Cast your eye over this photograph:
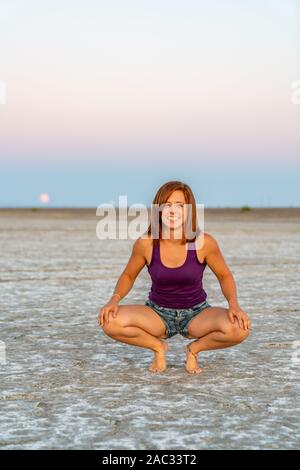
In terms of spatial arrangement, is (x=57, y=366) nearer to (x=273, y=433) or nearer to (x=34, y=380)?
(x=34, y=380)

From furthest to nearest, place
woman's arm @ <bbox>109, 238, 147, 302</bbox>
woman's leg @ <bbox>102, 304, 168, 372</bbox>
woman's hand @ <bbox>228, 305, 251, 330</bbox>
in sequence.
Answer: woman's arm @ <bbox>109, 238, 147, 302</bbox>, woman's leg @ <bbox>102, 304, 168, 372</bbox>, woman's hand @ <bbox>228, 305, 251, 330</bbox>

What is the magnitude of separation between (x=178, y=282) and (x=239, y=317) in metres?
0.51

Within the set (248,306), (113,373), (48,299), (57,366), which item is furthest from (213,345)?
(48,299)

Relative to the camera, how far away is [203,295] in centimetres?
509

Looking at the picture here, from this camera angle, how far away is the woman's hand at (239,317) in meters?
4.63

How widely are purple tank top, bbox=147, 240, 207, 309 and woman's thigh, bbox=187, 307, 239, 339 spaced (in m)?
0.12

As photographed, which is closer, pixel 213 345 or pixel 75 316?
pixel 213 345

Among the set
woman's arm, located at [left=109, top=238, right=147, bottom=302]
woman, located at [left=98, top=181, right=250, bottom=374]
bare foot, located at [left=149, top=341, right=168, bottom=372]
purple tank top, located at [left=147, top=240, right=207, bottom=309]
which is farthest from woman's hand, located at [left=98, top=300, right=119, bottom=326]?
bare foot, located at [left=149, top=341, right=168, bottom=372]

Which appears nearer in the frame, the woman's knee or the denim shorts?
the woman's knee

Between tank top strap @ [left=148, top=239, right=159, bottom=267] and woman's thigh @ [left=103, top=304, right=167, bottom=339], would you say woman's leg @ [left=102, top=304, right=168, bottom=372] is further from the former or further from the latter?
tank top strap @ [left=148, top=239, right=159, bottom=267]

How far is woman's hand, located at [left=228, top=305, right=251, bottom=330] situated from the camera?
4633 millimetres
